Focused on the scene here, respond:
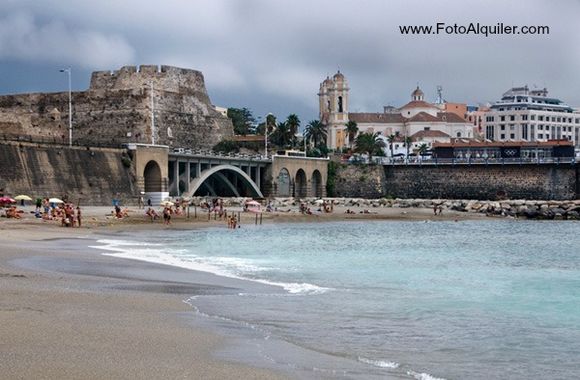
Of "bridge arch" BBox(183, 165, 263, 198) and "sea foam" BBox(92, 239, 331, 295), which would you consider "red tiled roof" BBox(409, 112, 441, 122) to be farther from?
"sea foam" BBox(92, 239, 331, 295)

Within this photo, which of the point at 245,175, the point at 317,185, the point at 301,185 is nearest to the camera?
the point at 245,175

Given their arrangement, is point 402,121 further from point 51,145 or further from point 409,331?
point 409,331

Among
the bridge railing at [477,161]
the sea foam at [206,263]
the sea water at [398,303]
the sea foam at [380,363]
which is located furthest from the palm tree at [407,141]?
the sea foam at [380,363]

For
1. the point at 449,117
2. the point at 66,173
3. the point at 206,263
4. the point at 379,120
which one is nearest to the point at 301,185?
the point at 66,173

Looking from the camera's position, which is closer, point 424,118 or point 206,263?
point 206,263

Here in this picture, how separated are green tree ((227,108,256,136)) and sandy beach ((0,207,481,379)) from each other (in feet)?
308

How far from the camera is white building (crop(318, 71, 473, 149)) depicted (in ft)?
396

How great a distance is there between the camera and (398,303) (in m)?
15.5

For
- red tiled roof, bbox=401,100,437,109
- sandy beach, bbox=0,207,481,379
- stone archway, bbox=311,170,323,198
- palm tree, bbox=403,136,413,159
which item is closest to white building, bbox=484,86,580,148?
red tiled roof, bbox=401,100,437,109

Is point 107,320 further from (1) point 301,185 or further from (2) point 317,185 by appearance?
(2) point 317,185

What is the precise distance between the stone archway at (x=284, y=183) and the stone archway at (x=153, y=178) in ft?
64.9

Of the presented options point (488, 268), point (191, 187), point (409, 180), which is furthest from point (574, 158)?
point (488, 268)

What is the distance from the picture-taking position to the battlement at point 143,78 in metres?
72.9

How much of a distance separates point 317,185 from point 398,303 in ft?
223
